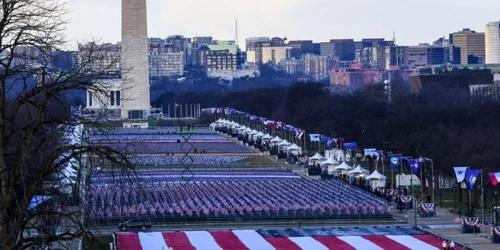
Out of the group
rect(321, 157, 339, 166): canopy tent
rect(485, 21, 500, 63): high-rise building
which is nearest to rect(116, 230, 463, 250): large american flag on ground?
rect(321, 157, 339, 166): canopy tent

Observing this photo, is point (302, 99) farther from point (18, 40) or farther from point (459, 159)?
point (18, 40)

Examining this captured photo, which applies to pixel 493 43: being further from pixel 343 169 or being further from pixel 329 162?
pixel 343 169

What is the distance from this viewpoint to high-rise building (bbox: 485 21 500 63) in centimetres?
18896

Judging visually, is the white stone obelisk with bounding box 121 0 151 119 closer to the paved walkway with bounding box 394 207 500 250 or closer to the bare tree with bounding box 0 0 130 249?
the paved walkway with bounding box 394 207 500 250

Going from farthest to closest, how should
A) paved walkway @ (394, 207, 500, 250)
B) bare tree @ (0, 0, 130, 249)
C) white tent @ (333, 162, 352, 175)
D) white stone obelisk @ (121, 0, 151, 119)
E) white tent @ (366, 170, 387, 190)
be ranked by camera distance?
white stone obelisk @ (121, 0, 151, 119) → white tent @ (333, 162, 352, 175) → white tent @ (366, 170, 387, 190) → paved walkway @ (394, 207, 500, 250) → bare tree @ (0, 0, 130, 249)

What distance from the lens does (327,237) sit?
31219 millimetres

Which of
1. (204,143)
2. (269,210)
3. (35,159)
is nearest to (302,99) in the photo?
(204,143)

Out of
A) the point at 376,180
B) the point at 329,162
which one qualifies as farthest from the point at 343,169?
the point at 376,180

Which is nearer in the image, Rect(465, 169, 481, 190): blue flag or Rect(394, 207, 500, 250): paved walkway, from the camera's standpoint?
Rect(394, 207, 500, 250): paved walkway

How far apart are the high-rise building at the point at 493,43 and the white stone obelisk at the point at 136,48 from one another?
94.4 metres

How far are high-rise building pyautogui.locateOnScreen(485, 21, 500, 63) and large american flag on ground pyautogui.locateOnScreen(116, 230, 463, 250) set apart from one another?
16027 cm

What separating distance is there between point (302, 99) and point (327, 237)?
6545cm

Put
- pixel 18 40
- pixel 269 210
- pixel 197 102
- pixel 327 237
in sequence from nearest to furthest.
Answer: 1. pixel 18 40
2. pixel 327 237
3. pixel 269 210
4. pixel 197 102

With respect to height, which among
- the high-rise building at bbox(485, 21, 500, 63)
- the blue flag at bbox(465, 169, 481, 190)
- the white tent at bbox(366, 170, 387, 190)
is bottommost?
the white tent at bbox(366, 170, 387, 190)
